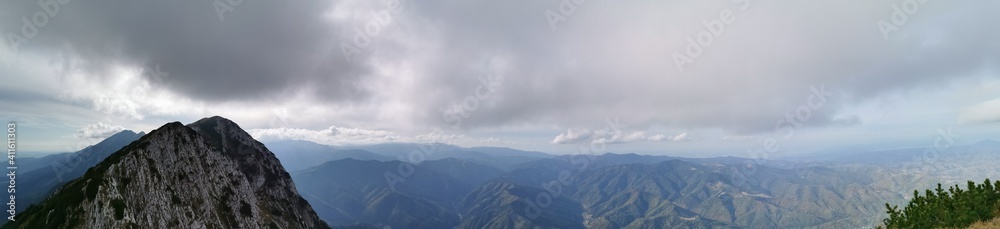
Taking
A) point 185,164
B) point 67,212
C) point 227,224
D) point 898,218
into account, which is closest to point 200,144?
point 185,164

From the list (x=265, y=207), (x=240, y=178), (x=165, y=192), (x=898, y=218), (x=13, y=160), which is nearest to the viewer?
(x=898, y=218)

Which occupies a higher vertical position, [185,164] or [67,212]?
[185,164]

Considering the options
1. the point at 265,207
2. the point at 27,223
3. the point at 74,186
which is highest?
the point at 74,186

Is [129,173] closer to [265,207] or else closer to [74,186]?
[74,186]

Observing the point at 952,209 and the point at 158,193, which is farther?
the point at 158,193

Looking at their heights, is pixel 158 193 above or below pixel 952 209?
below
